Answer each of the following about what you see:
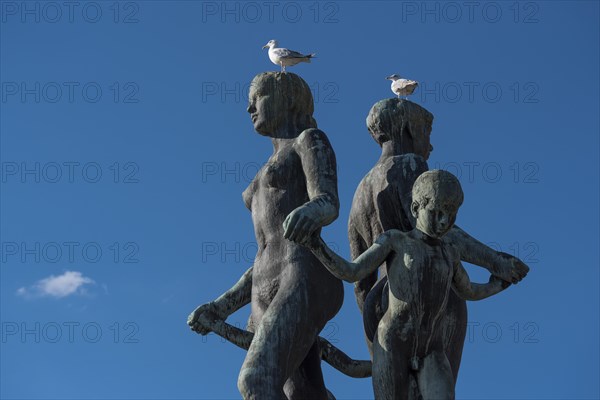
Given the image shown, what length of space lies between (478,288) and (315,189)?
5.28 feet

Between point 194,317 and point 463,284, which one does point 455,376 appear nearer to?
point 463,284

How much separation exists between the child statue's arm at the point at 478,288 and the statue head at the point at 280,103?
2.15 m

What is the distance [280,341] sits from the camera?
10289mm

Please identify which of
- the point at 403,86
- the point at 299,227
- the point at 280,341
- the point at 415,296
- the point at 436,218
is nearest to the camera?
the point at 299,227

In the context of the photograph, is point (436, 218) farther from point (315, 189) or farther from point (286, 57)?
point (286, 57)

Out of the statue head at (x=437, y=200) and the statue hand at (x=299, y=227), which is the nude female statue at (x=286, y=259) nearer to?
the statue hand at (x=299, y=227)

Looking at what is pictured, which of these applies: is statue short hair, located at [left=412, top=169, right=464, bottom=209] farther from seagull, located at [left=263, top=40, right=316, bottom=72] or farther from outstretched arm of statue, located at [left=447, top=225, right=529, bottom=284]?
seagull, located at [left=263, top=40, right=316, bottom=72]

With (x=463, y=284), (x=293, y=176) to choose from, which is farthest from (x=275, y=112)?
(x=463, y=284)

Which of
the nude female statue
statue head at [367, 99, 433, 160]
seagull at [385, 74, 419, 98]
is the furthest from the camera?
seagull at [385, 74, 419, 98]

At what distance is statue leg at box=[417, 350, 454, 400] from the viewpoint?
397 inches

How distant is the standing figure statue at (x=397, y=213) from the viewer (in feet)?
34.8

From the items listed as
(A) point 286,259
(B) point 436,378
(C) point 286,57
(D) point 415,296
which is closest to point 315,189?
(A) point 286,259

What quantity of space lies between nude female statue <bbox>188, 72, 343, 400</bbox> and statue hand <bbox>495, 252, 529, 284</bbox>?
1413 millimetres

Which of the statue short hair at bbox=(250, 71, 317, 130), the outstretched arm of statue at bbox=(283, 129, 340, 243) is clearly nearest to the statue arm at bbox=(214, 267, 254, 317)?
the outstretched arm of statue at bbox=(283, 129, 340, 243)
